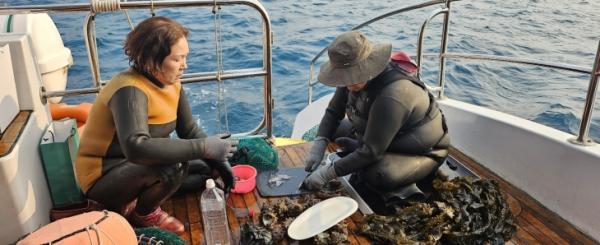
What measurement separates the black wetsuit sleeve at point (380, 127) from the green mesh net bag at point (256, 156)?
2.32 ft

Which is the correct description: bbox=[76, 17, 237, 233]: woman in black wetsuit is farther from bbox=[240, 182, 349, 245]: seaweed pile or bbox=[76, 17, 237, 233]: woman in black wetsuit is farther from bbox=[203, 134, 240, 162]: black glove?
bbox=[240, 182, 349, 245]: seaweed pile

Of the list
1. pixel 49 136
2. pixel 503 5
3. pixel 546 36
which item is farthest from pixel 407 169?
pixel 503 5

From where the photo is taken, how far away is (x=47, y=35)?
3.96 m

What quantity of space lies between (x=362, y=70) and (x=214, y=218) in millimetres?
1107

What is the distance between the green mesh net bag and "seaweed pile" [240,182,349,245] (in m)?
0.47

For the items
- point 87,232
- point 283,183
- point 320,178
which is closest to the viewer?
point 87,232

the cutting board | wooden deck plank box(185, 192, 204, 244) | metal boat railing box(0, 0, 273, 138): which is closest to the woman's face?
metal boat railing box(0, 0, 273, 138)

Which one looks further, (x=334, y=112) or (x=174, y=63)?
(x=334, y=112)

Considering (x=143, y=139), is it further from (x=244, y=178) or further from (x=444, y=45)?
(x=444, y=45)

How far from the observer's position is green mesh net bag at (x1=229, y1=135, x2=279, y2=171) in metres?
3.00

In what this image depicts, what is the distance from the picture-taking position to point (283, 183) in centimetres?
284

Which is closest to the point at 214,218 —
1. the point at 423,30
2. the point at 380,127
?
the point at 380,127

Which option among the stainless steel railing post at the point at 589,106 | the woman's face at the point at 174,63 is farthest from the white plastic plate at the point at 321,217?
the stainless steel railing post at the point at 589,106

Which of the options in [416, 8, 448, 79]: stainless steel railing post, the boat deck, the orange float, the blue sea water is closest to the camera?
the orange float
